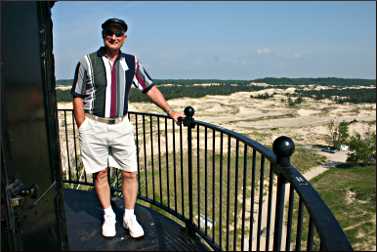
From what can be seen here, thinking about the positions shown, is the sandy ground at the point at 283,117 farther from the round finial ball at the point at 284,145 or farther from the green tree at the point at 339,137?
the round finial ball at the point at 284,145

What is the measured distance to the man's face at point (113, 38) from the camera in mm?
2367

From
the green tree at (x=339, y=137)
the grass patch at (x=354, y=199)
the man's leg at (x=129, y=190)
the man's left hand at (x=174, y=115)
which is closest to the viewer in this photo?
the man's leg at (x=129, y=190)

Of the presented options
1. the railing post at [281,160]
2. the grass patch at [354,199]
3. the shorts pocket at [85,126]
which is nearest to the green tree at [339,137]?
the grass patch at [354,199]

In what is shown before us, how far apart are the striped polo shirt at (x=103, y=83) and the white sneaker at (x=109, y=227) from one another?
870 millimetres

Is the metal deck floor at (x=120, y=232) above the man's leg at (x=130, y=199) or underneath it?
underneath

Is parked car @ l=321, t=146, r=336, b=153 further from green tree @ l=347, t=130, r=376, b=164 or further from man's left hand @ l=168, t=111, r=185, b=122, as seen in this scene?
man's left hand @ l=168, t=111, r=185, b=122

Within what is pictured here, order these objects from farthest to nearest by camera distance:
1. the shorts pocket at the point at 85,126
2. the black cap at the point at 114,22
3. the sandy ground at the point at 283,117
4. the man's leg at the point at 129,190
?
the sandy ground at the point at 283,117 < the man's leg at the point at 129,190 < the shorts pocket at the point at 85,126 < the black cap at the point at 114,22

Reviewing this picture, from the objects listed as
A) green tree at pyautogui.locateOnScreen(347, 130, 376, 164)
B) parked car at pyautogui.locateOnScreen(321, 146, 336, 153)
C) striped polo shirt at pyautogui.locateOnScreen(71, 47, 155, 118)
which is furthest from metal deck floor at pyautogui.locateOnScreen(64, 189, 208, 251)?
parked car at pyautogui.locateOnScreen(321, 146, 336, 153)

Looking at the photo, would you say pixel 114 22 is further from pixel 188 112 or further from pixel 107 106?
pixel 188 112

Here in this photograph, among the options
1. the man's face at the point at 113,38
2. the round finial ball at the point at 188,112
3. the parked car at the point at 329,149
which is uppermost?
the man's face at the point at 113,38

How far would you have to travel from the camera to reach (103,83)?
2.41 m

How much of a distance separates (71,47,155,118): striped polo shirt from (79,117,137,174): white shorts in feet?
0.32

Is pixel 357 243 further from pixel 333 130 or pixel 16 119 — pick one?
pixel 333 130

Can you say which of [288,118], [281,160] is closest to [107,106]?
[281,160]
